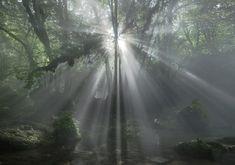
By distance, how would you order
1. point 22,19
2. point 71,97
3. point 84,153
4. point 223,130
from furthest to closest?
point 22,19 → point 71,97 → point 223,130 → point 84,153

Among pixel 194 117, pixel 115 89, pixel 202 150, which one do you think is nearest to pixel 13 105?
pixel 115 89

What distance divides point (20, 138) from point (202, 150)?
29.9ft

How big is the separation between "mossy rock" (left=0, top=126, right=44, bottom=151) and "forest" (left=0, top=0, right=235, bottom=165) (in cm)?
5

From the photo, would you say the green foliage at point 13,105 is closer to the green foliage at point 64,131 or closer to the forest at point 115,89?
the forest at point 115,89

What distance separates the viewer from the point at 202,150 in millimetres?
13766

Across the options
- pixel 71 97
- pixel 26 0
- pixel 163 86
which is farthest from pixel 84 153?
pixel 163 86

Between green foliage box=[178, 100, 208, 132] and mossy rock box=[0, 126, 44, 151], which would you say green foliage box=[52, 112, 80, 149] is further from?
green foliage box=[178, 100, 208, 132]

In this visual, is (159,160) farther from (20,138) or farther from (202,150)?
(20,138)

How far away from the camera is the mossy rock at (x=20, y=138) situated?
1397 centimetres

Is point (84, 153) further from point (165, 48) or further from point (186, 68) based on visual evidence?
point (186, 68)

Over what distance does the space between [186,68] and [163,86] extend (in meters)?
6.77

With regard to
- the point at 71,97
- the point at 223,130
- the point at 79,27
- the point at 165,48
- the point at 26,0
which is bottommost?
the point at 223,130

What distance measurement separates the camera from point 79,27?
91.7 feet

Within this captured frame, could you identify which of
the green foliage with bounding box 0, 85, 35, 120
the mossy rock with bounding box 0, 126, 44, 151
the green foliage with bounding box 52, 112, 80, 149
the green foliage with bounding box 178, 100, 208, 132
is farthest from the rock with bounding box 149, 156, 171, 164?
the green foliage with bounding box 0, 85, 35, 120
